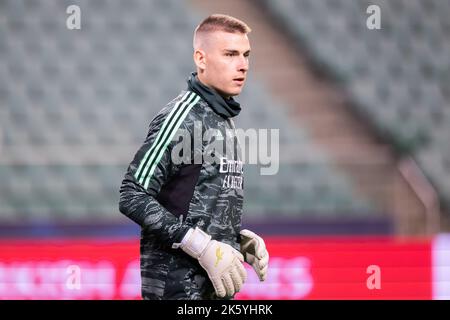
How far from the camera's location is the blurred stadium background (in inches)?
253

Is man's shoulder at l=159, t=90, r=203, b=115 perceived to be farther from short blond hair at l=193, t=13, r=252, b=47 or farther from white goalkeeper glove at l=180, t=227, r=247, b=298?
white goalkeeper glove at l=180, t=227, r=247, b=298

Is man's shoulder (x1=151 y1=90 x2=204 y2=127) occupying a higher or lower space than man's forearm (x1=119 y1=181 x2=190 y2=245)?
higher

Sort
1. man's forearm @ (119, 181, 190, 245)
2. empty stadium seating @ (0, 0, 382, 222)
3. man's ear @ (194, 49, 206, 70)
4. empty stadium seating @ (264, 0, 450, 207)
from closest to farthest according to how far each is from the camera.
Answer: man's forearm @ (119, 181, 190, 245), man's ear @ (194, 49, 206, 70), empty stadium seating @ (0, 0, 382, 222), empty stadium seating @ (264, 0, 450, 207)

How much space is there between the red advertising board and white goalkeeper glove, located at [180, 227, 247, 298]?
252cm

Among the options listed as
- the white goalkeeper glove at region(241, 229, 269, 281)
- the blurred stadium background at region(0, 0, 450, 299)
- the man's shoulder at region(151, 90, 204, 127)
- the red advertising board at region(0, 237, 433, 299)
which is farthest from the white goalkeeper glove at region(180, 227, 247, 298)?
the blurred stadium background at region(0, 0, 450, 299)

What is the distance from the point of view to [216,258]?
273 centimetres

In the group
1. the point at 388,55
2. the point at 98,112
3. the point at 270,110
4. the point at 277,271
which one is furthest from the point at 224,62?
the point at 388,55

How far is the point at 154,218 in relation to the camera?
2.72m

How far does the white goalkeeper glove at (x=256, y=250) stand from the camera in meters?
3.02

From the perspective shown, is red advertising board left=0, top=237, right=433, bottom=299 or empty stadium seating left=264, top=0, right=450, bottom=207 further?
empty stadium seating left=264, top=0, right=450, bottom=207

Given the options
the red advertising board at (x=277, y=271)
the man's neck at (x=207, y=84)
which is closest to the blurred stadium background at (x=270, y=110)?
the red advertising board at (x=277, y=271)

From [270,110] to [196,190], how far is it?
4679 mm
